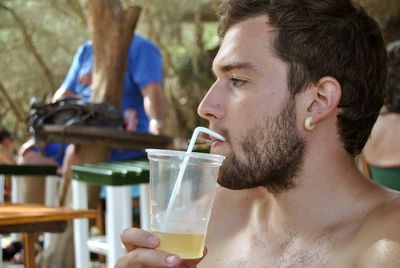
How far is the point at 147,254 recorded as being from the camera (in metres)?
1.50

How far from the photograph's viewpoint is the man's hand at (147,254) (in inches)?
57.1

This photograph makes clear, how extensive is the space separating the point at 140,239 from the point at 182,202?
13 centimetres

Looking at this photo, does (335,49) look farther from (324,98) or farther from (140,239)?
(140,239)

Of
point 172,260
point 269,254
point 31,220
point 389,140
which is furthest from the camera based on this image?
point 389,140

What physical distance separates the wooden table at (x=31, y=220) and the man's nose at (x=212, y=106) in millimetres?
1134

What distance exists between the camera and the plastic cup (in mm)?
1454

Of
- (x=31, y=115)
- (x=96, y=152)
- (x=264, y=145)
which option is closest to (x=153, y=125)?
(x=96, y=152)

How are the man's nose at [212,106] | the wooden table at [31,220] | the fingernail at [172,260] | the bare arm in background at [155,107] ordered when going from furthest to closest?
1. the bare arm in background at [155,107]
2. the wooden table at [31,220]
3. the man's nose at [212,106]
4. the fingernail at [172,260]

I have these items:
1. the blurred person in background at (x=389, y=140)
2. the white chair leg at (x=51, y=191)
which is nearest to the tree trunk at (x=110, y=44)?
the white chair leg at (x=51, y=191)

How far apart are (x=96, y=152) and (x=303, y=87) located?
10.2 feet

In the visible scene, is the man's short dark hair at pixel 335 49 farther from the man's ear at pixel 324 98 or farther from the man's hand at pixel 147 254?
the man's hand at pixel 147 254

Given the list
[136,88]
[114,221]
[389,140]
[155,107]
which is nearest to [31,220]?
[114,221]

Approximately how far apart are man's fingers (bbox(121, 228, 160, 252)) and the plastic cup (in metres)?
0.01

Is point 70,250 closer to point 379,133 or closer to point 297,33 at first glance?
point 379,133
